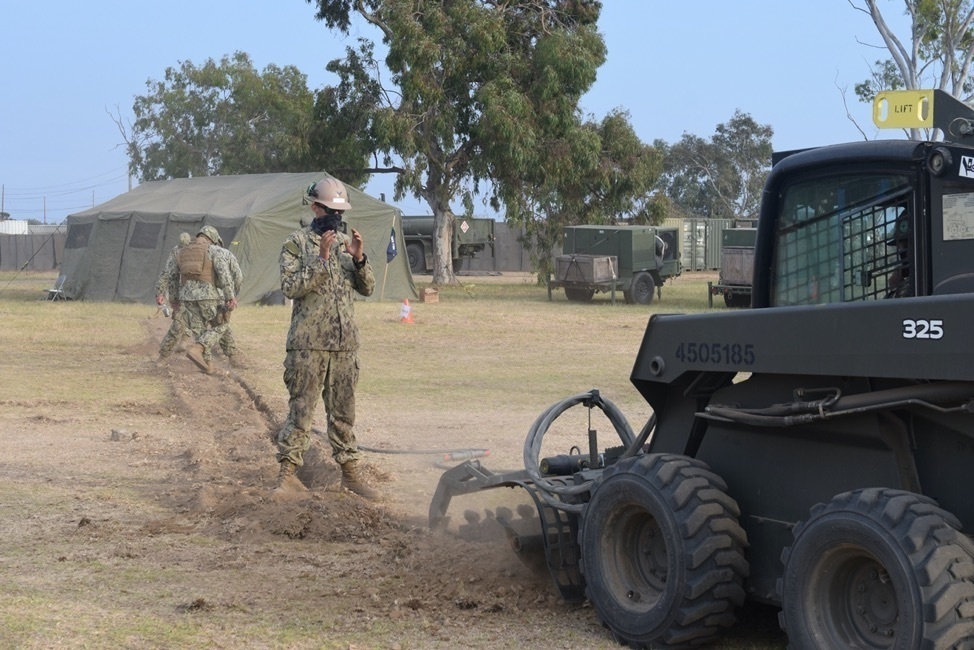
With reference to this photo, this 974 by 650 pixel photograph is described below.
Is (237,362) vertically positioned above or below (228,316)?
below

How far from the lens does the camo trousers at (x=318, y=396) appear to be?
7602mm

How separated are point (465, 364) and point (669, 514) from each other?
476 inches

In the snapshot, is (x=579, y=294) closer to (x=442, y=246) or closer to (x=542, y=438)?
(x=442, y=246)

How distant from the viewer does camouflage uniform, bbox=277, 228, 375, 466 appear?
24.8ft

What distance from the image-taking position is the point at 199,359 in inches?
614

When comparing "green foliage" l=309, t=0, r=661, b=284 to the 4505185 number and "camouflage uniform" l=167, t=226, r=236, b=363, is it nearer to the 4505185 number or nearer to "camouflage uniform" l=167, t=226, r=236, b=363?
"camouflage uniform" l=167, t=226, r=236, b=363

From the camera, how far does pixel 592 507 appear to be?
16.0 ft

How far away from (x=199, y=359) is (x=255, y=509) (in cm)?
866

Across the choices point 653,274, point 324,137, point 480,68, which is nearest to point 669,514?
point 653,274

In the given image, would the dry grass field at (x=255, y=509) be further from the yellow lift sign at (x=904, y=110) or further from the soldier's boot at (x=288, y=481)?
the yellow lift sign at (x=904, y=110)

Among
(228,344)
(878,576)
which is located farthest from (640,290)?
(878,576)

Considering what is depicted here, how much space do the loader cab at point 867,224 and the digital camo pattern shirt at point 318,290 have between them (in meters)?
3.22

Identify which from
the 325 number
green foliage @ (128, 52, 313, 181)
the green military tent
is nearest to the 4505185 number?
the 325 number

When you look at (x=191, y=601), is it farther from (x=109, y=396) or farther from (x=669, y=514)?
(x=109, y=396)
